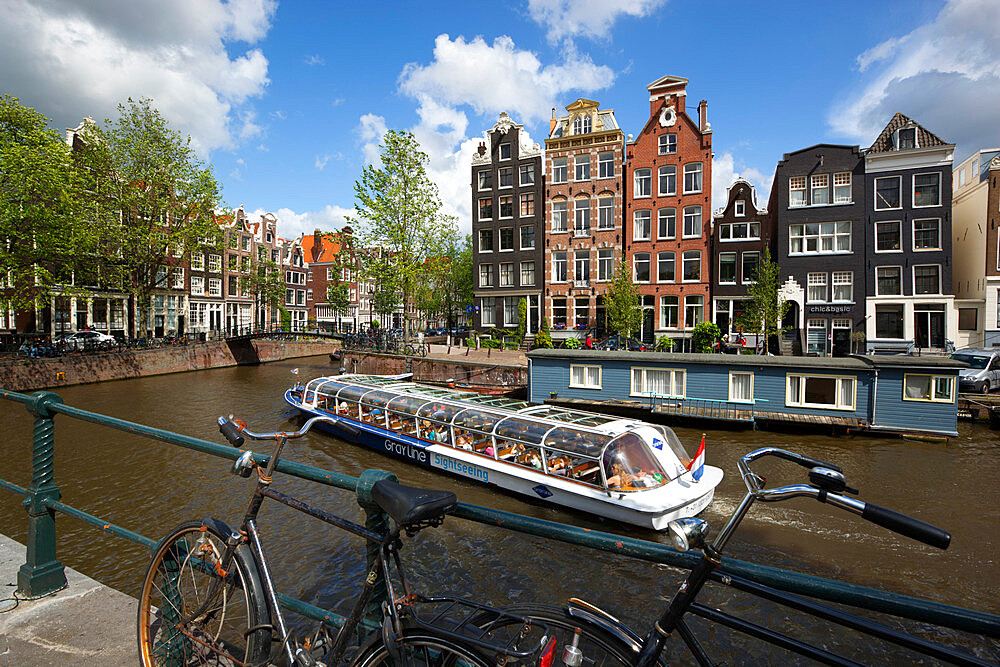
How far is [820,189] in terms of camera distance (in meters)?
32.4

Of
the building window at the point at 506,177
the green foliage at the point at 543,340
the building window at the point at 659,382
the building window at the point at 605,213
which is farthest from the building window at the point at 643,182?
the building window at the point at 659,382

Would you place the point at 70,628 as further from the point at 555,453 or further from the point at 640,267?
the point at 640,267

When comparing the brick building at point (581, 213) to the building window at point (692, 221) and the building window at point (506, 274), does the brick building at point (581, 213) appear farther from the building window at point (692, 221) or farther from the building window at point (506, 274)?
the building window at point (692, 221)

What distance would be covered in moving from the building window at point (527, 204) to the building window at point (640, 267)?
8.23 metres

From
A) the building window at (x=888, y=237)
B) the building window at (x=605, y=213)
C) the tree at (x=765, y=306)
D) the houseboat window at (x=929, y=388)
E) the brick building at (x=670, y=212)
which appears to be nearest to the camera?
the houseboat window at (x=929, y=388)

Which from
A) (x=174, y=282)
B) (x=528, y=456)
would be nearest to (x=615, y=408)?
(x=528, y=456)

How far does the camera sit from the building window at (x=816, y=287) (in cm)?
3250

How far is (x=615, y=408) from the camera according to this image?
21734 mm

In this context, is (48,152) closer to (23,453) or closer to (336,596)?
(23,453)

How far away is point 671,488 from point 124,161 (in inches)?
1433

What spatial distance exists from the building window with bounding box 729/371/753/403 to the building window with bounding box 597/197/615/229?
18.6 meters

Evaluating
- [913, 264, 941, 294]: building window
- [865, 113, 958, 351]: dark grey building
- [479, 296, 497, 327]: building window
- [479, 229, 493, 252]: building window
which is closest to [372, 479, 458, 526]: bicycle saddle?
[865, 113, 958, 351]: dark grey building

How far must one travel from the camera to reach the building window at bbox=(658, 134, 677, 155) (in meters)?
34.8

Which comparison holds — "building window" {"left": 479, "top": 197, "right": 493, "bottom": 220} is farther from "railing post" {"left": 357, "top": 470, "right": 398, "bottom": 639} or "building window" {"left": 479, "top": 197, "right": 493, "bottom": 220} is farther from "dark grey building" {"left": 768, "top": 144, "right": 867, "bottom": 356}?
"railing post" {"left": 357, "top": 470, "right": 398, "bottom": 639}
